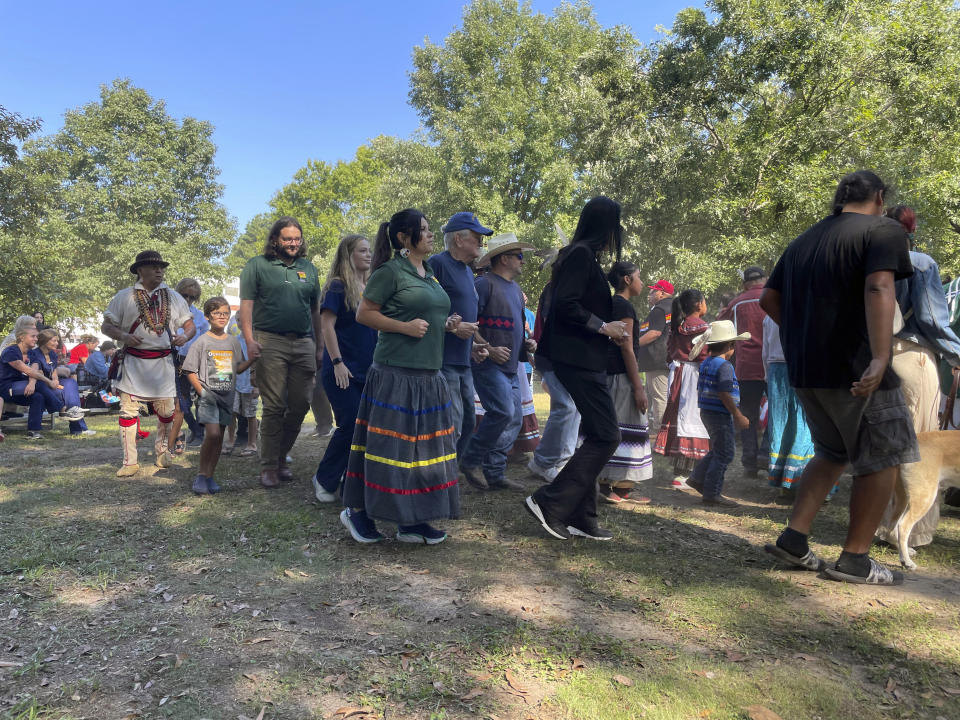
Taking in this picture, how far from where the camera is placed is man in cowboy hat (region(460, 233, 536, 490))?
20.3 ft

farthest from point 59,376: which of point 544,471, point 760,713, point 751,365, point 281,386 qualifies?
point 760,713

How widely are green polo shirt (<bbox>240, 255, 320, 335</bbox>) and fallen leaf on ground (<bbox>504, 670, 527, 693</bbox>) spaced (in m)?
4.03

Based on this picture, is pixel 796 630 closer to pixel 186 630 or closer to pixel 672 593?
pixel 672 593

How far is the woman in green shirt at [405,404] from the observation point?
13.6 ft

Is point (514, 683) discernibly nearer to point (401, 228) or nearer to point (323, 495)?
point (401, 228)

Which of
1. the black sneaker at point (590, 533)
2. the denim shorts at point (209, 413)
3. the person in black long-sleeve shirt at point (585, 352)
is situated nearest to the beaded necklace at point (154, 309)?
the denim shorts at point (209, 413)

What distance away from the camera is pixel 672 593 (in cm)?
366

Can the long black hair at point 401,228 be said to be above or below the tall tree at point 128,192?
below

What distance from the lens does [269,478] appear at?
242 inches

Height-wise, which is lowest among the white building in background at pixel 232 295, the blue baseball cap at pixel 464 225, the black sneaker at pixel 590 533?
the black sneaker at pixel 590 533

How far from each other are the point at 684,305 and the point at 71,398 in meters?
9.61

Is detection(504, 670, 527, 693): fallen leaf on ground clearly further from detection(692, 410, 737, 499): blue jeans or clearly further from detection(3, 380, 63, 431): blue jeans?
detection(3, 380, 63, 431): blue jeans

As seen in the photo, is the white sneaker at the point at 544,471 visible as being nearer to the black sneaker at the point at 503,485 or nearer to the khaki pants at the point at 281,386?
the black sneaker at the point at 503,485

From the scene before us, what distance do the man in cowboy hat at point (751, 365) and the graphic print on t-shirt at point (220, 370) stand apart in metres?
5.26
